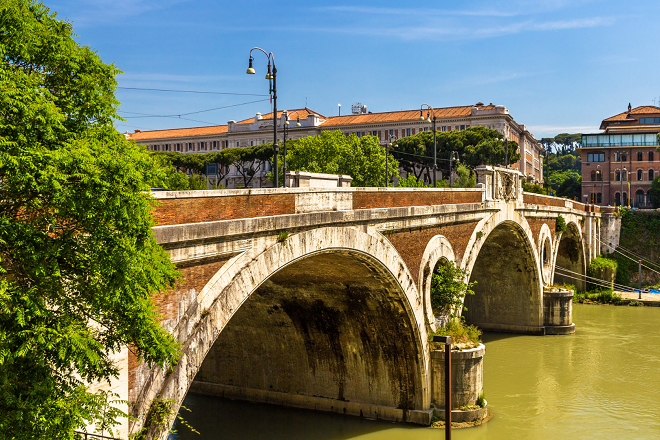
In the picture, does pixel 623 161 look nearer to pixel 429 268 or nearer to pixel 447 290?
pixel 447 290

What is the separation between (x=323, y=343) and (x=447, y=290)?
12.9 ft

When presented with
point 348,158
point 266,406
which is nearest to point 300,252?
point 266,406

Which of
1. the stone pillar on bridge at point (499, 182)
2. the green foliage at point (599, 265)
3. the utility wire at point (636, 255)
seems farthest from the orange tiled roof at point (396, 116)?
the stone pillar on bridge at point (499, 182)

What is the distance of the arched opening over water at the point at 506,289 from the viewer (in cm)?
2938

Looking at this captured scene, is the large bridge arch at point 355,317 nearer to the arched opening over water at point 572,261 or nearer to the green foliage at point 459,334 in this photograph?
the green foliage at point 459,334

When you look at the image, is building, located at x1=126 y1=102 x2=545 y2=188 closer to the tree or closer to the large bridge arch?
the large bridge arch

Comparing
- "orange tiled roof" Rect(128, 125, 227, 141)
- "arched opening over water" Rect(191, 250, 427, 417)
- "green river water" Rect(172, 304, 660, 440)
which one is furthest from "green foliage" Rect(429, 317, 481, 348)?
"orange tiled roof" Rect(128, 125, 227, 141)

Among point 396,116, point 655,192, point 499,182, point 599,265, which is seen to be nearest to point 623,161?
point 655,192

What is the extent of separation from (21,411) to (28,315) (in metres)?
0.81

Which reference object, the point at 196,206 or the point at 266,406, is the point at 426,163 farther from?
the point at 196,206

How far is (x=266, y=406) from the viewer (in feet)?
63.9

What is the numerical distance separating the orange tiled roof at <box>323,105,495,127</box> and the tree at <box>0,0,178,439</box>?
237 ft

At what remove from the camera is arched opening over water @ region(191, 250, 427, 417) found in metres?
16.7

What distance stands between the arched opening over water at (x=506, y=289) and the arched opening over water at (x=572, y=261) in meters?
11.6
